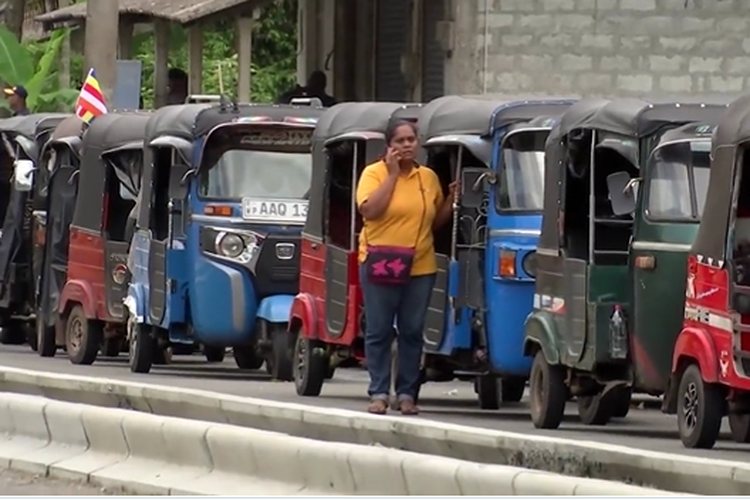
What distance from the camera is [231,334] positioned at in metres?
18.8

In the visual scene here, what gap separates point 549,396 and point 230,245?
4989 millimetres

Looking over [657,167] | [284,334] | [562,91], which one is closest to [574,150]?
[657,167]

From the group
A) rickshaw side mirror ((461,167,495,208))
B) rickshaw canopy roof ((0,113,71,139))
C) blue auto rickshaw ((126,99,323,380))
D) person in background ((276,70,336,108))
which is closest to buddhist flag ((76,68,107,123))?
rickshaw canopy roof ((0,113,71,139))

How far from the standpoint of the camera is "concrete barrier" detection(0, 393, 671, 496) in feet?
30.3

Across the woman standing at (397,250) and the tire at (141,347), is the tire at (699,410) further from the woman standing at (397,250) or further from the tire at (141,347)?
the tire at (141,347)

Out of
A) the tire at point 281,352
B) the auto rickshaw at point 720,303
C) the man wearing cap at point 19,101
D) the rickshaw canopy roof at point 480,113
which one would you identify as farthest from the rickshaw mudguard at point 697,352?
the man wearing cap at point 19,101

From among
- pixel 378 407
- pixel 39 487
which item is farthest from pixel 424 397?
pixel 39 487

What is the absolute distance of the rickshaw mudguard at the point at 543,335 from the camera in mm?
14340

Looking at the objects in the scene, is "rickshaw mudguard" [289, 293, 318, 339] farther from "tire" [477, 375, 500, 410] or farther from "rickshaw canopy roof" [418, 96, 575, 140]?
"rickshaw canopy roof" [418, 96, 575, 140]

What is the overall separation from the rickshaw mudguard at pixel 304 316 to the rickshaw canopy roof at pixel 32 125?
19.9 feet

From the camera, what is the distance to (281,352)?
61.4ft

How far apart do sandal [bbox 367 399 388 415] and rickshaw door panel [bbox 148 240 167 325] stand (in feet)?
16.9

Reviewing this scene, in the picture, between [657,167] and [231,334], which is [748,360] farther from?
[231,334]

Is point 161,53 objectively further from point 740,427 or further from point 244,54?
point 740,427
